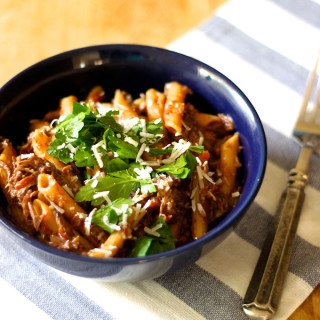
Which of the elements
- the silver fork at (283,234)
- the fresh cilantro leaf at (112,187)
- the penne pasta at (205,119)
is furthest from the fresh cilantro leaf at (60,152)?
the silver fork at (283,234)

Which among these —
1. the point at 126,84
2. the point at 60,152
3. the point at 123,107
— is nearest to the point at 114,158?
the point at 60,152

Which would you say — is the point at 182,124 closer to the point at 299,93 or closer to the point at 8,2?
the point at 299,93

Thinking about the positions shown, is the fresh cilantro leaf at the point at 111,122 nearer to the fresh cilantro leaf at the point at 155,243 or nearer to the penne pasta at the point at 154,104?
the penne pasta at the point at 154,104

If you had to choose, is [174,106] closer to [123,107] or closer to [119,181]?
[123,107]

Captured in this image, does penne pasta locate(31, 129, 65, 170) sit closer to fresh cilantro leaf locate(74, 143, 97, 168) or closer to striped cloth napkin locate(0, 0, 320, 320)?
fresh cilantro leaf locate(74, 143, 97, 168)

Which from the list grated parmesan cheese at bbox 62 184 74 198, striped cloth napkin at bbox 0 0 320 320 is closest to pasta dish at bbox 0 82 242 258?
grated parmesan cheese at bbox 62 184 74 198

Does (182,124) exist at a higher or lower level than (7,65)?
higher

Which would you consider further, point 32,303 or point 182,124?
point 182,124

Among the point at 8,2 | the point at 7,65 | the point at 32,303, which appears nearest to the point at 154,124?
the point at 32,303
